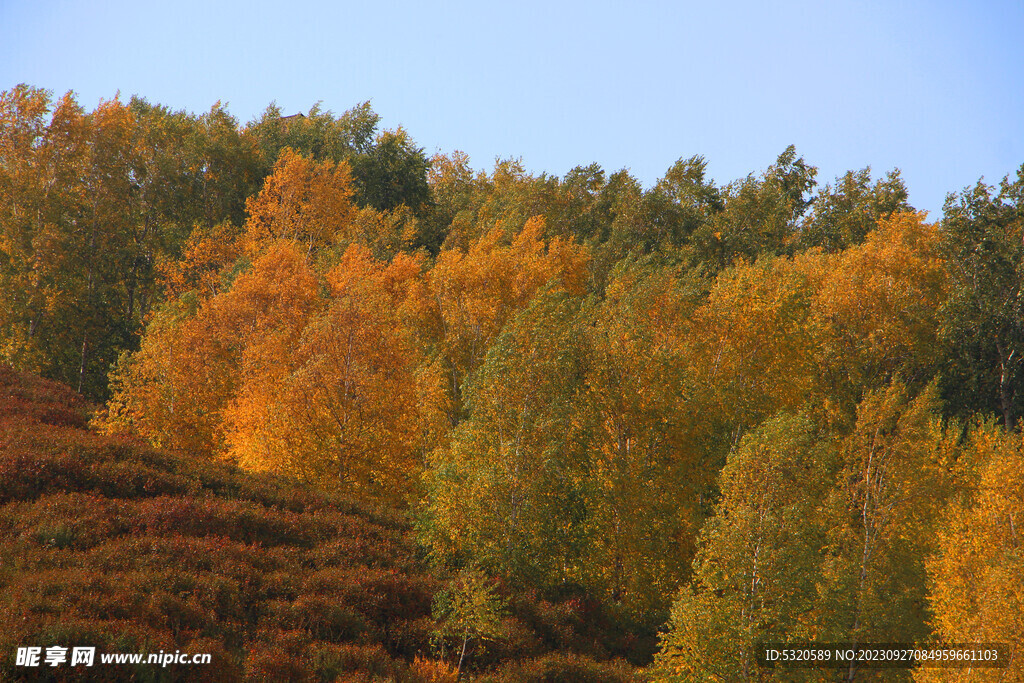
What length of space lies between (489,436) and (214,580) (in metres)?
11.7

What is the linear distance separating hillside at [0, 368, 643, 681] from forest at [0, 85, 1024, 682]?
0.38ft

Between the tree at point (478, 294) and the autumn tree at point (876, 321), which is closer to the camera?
the tree at point (478, 294)

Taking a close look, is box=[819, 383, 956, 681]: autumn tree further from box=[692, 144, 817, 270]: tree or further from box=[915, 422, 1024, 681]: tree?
box=[692, 144, 817, 270]: tree

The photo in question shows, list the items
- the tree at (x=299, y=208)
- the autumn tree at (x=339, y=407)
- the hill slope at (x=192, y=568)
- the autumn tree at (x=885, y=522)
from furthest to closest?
the tree at (x=299, y=208) < the autumn tree at (x=339, y=407) < the autumn tree at (x=885, y=522) < the hill slope at (x=192, y=568)

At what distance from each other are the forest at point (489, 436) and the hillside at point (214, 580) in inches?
4.6

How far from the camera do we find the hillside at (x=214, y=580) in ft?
58.1

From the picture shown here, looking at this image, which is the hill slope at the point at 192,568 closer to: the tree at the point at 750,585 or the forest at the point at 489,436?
the forest at the point at 489,436

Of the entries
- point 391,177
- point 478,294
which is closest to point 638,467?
point 478,294

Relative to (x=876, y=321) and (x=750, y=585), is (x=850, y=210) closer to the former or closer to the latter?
(x=876, y=321)

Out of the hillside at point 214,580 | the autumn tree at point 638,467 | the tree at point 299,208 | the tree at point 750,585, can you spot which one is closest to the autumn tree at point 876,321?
the autumn tree at point 638,467

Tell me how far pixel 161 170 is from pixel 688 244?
47.9 metres

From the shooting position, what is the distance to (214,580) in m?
21.8

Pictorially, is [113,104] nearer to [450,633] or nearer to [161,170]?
[161,170]

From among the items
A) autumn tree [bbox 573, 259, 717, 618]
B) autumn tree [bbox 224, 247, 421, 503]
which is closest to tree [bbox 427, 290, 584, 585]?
autumn tree [bbox 573, 259, 717, 618]
